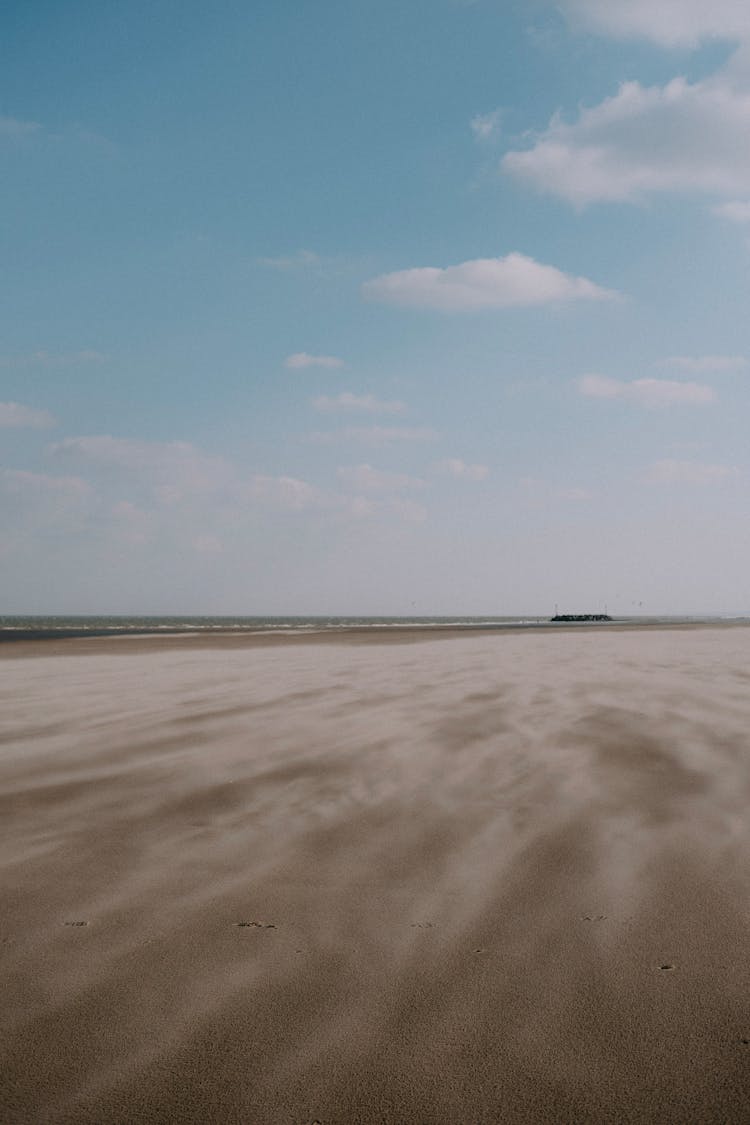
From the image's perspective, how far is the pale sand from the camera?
5.87 ft

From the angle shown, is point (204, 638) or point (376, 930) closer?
point (376, 930)

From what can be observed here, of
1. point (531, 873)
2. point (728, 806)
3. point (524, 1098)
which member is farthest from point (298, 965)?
point (728, 806)

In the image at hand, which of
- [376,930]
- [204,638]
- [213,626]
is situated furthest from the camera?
[213,626]

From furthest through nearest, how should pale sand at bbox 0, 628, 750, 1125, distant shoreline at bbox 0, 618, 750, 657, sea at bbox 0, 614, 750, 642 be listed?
sea at bbox 0, 614, 750, 642 → distant shoreline at bbox 0, 618, 750, 657 → pale sand at bbox 0, 628, 750, 1125

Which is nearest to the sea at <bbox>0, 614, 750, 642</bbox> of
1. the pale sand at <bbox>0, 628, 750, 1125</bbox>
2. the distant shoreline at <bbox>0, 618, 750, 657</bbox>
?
the distant shoreline at <bbox>0, 618, 750, 657</bbox>

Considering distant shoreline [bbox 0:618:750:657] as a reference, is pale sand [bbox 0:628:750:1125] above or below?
below

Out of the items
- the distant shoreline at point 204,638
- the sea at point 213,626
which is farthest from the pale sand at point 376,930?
the sea at point 213,626

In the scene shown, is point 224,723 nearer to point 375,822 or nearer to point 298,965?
point 375,822

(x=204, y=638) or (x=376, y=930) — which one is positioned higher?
(x=204, y=638)

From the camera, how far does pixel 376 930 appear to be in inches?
102

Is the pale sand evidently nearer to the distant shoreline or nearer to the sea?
the distant shoreline

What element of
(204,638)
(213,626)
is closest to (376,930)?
(204,638)

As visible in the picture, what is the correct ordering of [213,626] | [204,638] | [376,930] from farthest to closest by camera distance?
[213,626]
[204,638]
[376,930]

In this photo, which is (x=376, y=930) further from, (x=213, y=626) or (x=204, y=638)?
(x=213, y=626)
